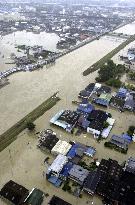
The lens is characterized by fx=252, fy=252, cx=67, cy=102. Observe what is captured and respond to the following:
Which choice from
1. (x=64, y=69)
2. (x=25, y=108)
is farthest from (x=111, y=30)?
(x=25, y=108)

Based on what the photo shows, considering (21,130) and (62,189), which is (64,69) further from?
(62,189)

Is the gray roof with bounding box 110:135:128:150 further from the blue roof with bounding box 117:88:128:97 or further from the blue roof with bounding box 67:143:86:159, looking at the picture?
the blue roof with bounding box 117:88:128:97

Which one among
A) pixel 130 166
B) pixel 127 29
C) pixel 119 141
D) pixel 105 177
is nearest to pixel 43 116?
pixel 119 141

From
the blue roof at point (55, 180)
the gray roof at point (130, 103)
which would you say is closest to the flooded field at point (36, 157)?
the blue roof at point (55, 180)

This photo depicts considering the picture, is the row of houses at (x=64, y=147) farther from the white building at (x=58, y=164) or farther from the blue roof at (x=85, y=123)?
the blue roof at (x=85, y=123)

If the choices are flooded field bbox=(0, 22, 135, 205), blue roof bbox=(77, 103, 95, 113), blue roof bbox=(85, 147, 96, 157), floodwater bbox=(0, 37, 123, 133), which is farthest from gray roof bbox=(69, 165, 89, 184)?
floodwater bbox=(0, 37, 123, 133)

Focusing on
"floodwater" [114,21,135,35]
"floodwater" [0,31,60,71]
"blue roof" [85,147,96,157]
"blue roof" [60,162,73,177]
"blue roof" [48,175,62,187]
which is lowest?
"floodwater" [114,21,135,35]

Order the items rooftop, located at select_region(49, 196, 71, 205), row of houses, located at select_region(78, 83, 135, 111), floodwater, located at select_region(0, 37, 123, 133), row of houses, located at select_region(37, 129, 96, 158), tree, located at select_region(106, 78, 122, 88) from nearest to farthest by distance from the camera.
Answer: rooftop, located at select_region(49, 196, 71, 205), row of houses, located at select_region(37, 129, 96, 158), floodwater, located at select_region(0, 37, 123, 133), row of houses, located at select_region(78, 83, 135, 111), tree, located at select_region(106, 78, 122, 88)
